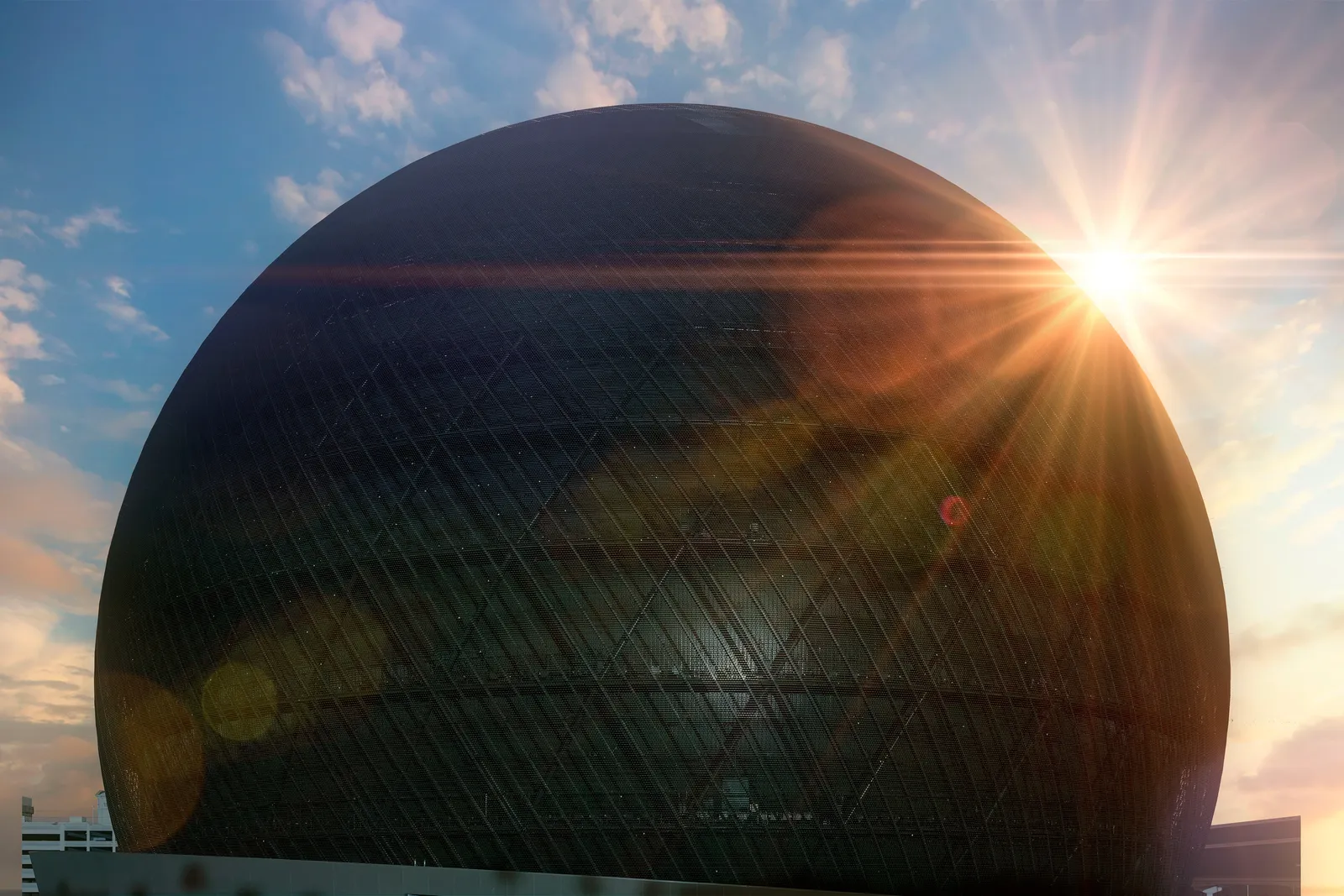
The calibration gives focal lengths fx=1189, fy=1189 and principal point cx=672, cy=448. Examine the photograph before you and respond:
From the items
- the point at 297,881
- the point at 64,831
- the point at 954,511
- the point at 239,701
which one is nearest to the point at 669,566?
the point at 954,511

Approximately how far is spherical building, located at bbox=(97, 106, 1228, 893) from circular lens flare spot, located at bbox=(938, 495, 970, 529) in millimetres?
47

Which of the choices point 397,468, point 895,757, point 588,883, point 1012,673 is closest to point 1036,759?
point 1012,673

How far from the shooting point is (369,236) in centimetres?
2002

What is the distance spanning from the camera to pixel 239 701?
55.1 feet

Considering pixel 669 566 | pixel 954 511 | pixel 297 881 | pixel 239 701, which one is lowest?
pixel 297 881

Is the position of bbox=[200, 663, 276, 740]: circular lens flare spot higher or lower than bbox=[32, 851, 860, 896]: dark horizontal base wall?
higher

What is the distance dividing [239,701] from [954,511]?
10.3 m

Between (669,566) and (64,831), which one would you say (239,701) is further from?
(64,831)

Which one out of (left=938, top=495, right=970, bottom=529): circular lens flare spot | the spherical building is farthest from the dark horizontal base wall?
(left=938, top=495, right=970, bottom=529): circular lens flare spot

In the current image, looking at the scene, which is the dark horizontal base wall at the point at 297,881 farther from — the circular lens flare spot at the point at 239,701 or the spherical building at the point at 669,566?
the circular lens flare spot at the point at 239,701

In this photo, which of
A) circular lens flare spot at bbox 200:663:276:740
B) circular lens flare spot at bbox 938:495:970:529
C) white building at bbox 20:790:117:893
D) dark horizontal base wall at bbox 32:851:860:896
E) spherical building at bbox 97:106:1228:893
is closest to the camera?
dark horizontal base wall at bbox 32:851:860:896

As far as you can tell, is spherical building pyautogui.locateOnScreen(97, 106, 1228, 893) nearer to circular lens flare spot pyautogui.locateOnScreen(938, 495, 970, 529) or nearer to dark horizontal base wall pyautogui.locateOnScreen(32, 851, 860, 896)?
circular lens flare spot pyautogui.locateOnScreen(938, 495, 970, 529)

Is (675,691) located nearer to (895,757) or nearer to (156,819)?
(895,757)

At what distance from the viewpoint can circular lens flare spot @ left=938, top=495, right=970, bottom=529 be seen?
52.8 feet
